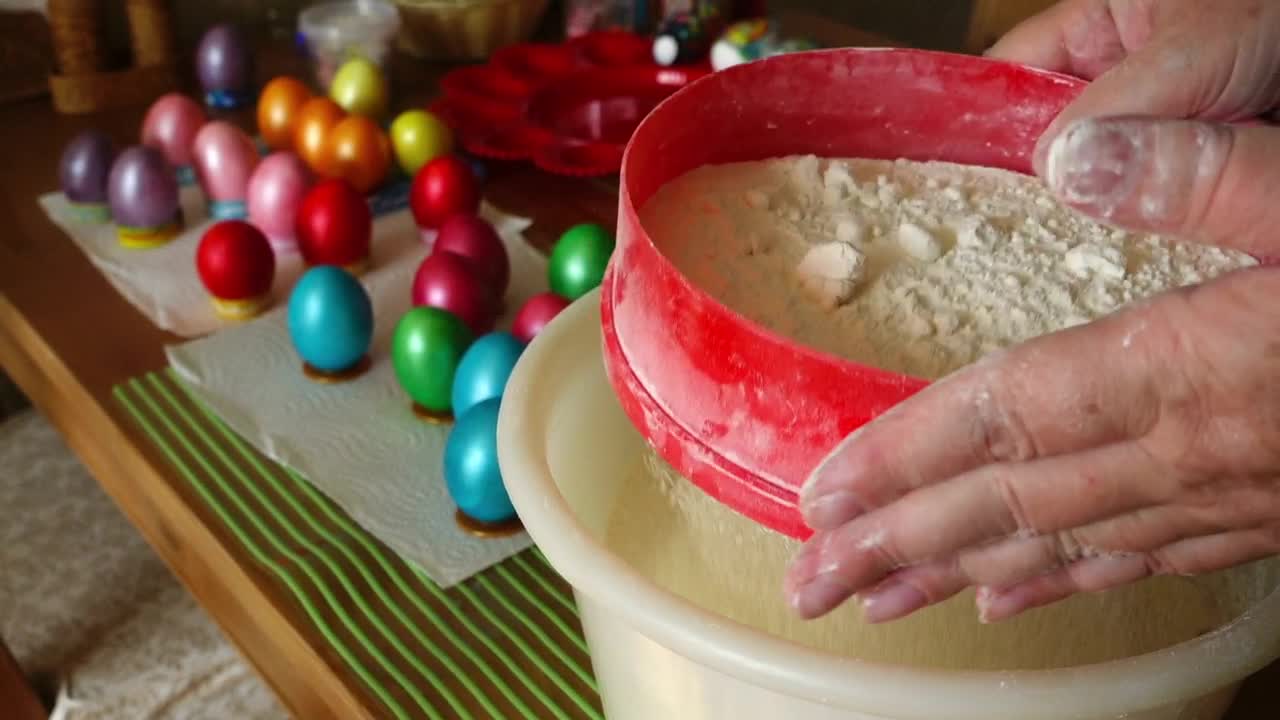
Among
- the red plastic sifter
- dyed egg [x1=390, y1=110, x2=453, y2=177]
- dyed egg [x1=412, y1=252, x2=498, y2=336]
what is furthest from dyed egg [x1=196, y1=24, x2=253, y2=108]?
the red plastic sifter

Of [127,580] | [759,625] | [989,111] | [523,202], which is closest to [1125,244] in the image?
[989,111]

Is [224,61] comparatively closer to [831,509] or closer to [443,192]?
[443,192]

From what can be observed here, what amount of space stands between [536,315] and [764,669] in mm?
407

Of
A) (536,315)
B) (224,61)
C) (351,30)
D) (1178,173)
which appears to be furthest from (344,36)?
(1178,173)

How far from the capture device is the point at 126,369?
2.33ft

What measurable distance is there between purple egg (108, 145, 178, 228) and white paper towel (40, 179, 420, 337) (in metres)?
0.03

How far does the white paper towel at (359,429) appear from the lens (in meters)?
0.58

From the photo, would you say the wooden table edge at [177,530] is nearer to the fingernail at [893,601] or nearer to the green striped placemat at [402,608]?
the green striped placemat at [402,608]

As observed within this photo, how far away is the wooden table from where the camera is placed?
0.53 meters

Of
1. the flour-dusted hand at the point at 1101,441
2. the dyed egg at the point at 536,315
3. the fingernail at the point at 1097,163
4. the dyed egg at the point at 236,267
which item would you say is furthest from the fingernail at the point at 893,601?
the dyed egg at the point at 236,267

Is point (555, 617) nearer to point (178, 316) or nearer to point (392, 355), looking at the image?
point (392, 355)

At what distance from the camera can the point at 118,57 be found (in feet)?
3.69

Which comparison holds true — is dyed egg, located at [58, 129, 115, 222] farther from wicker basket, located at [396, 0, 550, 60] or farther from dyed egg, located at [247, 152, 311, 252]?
wicker basket, located at [396, 0, 550, 60]

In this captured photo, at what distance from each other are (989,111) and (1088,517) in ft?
0.66
